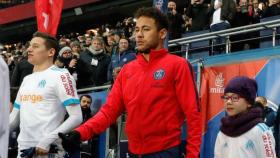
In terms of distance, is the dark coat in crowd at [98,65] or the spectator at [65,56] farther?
the dark coat in crowd at [98,65]

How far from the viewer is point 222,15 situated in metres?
11.8

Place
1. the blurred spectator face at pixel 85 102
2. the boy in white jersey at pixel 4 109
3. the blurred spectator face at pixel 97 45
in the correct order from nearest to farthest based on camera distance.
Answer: the boy in white jersey at pixel 4 109
the blurred spectator face at pixel 85 102
the blurred spectator face at pixel 97 45

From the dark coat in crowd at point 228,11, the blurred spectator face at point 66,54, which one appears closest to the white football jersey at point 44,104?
the dark coat in crowd at point 228,11

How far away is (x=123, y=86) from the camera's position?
16.5 ft

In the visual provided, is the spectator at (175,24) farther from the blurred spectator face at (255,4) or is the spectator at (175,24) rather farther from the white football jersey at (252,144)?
the white football jersey at (252,144)

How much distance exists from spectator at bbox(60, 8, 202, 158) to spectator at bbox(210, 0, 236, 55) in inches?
253

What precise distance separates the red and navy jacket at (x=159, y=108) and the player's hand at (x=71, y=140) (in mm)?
70

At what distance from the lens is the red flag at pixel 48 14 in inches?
520

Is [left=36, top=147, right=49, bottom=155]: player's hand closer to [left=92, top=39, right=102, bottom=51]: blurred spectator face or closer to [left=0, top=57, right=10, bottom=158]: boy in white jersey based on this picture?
[left=0, top=57, right=10, bottom=158]: boy in white jersey

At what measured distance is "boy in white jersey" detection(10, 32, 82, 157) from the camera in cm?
576

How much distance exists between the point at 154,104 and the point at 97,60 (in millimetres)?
9007

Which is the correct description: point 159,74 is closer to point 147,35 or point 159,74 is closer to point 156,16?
point 147,35

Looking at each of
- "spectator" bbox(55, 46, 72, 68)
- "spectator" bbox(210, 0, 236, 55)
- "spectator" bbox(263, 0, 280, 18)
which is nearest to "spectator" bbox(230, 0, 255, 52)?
"spectator" bbox(210, 0, 236, 55)

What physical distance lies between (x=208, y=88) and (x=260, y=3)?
13.9 feet
